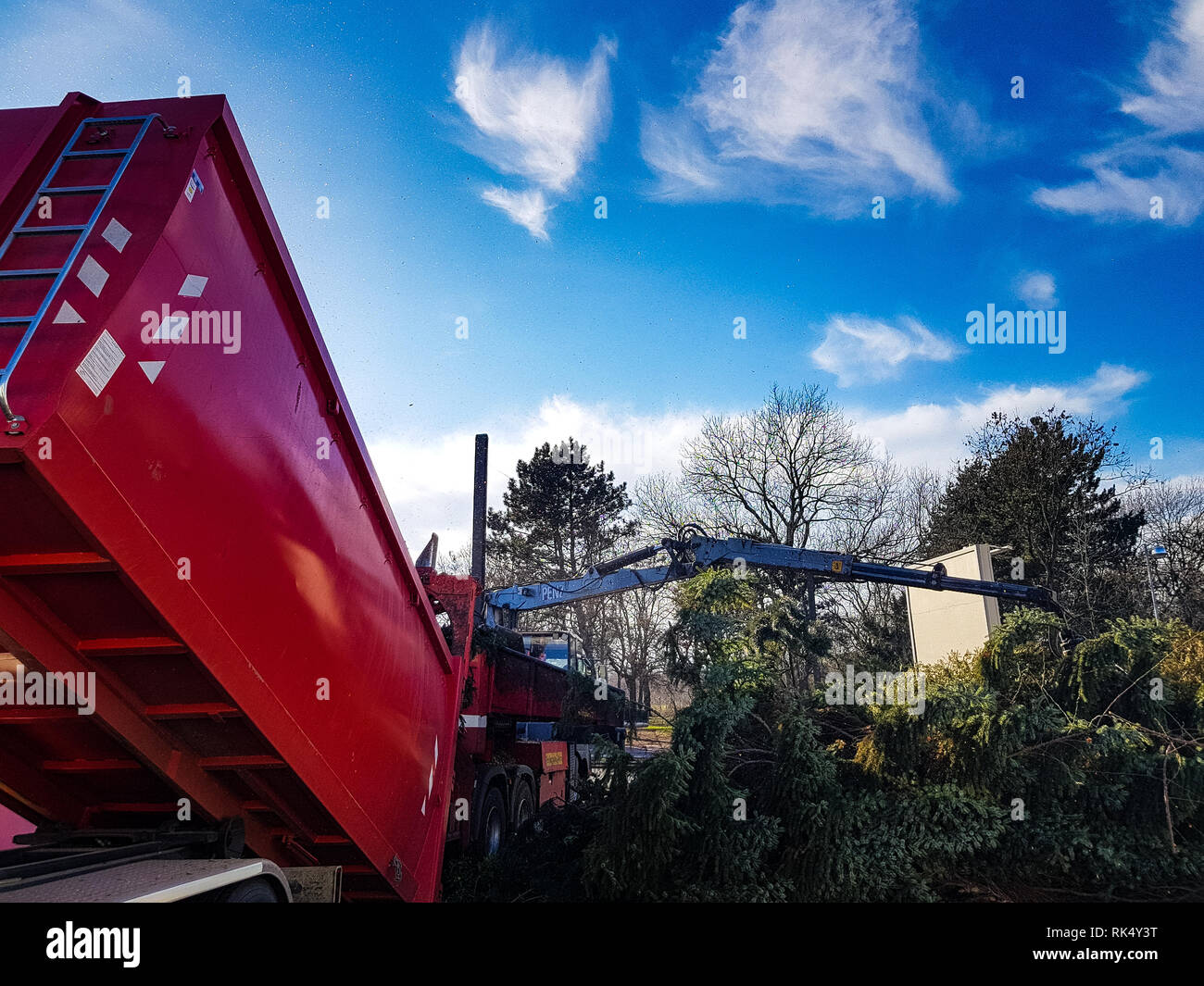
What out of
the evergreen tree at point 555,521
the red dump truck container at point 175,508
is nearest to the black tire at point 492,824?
the red dump truck container at point 175,508

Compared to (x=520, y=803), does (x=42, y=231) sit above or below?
above

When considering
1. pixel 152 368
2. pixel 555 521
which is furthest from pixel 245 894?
pixel 555 521

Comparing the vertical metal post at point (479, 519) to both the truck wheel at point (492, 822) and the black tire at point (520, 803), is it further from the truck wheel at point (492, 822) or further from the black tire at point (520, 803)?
the truck wheel at point (492, 822)

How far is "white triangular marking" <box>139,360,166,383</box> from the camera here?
2.54 m

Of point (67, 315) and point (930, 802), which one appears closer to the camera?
point (67, 315)

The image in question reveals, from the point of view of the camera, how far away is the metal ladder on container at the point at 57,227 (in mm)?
2137

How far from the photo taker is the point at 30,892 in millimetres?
2672

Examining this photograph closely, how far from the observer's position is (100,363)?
7.70 feet

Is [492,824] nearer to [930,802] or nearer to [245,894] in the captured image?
[930,802]

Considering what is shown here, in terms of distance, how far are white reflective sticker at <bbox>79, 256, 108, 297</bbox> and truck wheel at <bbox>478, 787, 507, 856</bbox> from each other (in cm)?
635

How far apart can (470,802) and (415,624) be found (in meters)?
3.13

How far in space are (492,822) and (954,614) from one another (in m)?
7.76
